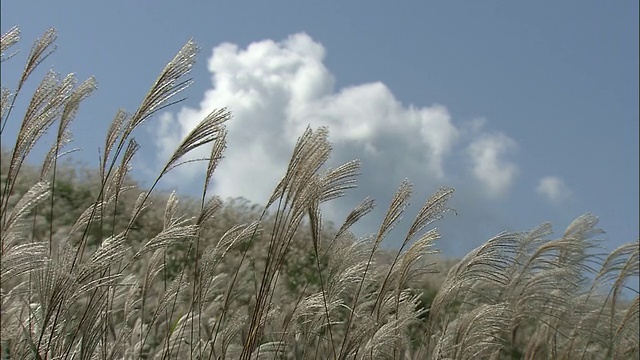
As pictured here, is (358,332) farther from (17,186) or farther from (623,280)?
(17,186)

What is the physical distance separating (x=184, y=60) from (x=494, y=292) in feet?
7.59

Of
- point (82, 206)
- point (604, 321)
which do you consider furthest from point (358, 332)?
point (82, 206)

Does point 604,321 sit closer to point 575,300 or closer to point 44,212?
point 575,300

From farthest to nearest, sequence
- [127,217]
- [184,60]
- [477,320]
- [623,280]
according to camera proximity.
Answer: [127,217]
[623,280]
[477,320]
[184,60]

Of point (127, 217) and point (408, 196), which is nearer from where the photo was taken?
point (408, 196)

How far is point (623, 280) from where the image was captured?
428 centimetres

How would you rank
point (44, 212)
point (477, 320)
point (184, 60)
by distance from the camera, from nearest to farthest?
point (184, 60)
point (477, 320)
point (44, 212)

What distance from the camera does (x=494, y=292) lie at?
4.36 m

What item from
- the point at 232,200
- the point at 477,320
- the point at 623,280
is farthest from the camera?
the point at 232,200

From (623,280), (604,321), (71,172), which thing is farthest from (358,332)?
(71,172)

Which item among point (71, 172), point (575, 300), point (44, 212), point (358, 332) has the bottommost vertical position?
point (358, 332)

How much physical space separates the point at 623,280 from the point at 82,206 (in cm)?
971

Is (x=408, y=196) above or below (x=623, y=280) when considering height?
below

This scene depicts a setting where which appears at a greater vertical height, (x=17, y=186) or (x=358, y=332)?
(x=17, y=186)
